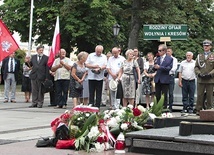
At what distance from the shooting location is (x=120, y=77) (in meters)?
14.7

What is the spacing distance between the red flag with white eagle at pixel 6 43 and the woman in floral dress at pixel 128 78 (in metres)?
3.77

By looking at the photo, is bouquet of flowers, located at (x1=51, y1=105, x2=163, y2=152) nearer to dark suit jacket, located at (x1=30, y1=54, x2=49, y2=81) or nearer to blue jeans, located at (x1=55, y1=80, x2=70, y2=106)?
blue jeans, located at (x1=55, y1=80, x2=70, y2=106)

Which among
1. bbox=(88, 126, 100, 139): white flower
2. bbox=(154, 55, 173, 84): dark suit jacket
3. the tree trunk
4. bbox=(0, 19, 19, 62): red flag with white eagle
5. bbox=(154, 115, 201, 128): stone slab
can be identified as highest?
the tree trunk

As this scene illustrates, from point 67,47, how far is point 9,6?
592cm

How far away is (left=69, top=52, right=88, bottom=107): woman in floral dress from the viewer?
48.3ft

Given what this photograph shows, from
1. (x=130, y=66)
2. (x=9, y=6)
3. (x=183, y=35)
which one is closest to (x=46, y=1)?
(x=9, y=6)

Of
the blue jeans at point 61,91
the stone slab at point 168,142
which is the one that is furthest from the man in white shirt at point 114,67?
the stone slab at point 168,142

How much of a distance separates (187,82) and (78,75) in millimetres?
3771

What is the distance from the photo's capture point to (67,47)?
4141 centimetres

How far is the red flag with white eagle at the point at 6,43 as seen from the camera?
54.0 feet

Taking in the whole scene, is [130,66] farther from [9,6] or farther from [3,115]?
[9,6]

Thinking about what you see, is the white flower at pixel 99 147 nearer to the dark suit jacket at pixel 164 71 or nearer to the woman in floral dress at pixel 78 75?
the dark suit jacket at pixel 164 71

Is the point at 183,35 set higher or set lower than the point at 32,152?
higher

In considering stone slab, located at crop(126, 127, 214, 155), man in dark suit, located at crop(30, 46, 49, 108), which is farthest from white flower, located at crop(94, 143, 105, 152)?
man in dark suit, located at crop(30, 46, 49, 108)
